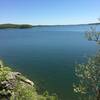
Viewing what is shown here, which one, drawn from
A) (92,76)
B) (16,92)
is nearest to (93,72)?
(92,76)

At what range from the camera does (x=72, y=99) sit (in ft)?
137

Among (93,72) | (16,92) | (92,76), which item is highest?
(93,72)

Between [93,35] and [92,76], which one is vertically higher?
[93,35]

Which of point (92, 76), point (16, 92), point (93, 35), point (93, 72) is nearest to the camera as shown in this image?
point (93, 35)

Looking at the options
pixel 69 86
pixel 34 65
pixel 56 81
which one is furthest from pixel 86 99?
pixel 34 65

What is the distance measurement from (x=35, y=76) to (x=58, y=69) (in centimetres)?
788

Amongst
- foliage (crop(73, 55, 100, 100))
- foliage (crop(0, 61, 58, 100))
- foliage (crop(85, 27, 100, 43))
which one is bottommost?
foliage (crop(0, 61, 58, 100))

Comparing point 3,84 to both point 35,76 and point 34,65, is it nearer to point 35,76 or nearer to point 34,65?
point 35,76

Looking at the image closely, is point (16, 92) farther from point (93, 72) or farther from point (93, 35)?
point (93, 35)

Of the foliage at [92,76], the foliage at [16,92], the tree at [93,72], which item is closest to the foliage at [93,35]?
the tree at [93,72]

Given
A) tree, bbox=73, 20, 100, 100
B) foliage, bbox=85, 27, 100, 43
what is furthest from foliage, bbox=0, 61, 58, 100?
foliage, bbox=85, 27, 100, 43

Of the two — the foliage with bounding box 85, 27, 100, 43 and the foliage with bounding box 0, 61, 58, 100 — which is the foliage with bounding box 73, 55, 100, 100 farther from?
the foliage with bounding box 0, 61, 58, 100

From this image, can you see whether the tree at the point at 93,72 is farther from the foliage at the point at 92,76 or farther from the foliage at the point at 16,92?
the foliage at the point at 16,92

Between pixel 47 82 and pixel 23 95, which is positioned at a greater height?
pixel 23 95
